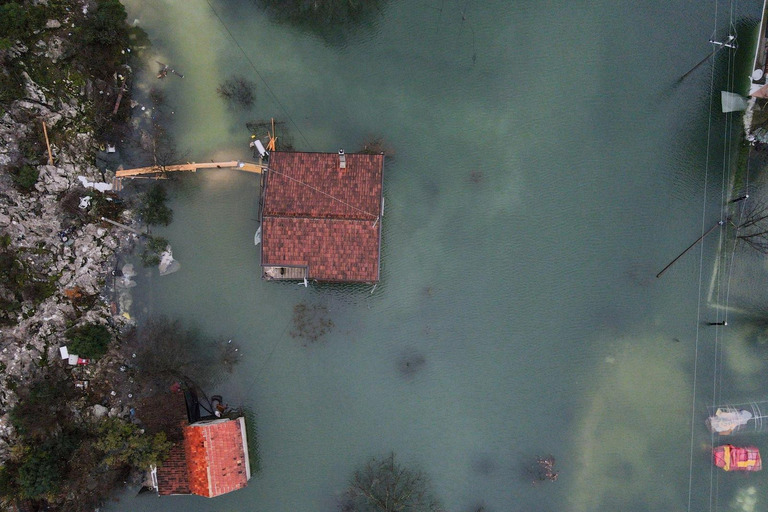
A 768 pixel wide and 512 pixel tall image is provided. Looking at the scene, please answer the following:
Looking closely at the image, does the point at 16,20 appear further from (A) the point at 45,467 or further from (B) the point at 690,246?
(B) the point at 690,246

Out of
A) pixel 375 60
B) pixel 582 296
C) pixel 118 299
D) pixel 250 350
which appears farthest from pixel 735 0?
Result: pixel 118 299

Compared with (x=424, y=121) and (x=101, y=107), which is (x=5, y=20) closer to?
(x=101, y=107)

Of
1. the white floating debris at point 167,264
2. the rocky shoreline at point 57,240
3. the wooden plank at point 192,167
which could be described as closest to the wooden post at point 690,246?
the wooden plank at point 192,167

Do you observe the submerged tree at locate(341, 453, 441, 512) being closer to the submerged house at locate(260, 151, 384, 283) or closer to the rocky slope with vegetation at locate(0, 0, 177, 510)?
the rocky slope with vegetation at locate(0, 0, 177, 510)

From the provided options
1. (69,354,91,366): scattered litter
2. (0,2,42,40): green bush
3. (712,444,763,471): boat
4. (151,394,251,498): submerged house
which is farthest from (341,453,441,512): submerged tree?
(0,2,42,40): green bush

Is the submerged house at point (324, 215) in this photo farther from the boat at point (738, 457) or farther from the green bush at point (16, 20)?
the boat at point (738, 457)
